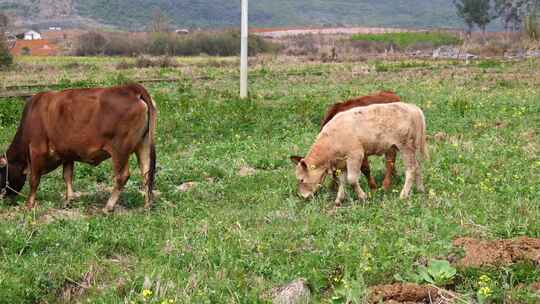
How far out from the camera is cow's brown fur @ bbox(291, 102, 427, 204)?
1046 cm

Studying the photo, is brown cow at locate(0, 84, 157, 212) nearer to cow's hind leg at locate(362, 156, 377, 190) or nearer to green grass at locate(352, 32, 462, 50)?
cow's hind leg at locate(362, 156, 377, 190)

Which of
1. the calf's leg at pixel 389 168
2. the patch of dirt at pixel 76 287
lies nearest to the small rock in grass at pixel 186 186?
the calf's leg at pixel 389 168

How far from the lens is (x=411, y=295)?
21.3 feet

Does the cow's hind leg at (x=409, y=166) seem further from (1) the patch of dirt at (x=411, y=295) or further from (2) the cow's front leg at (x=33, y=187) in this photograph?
(2) the cow's front leg at (x=33, y=187)

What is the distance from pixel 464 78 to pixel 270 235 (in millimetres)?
21779

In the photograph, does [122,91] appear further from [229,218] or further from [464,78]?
[464,78]

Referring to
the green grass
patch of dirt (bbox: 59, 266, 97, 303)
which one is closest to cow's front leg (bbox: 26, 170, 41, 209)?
patch of dirt (bbox: 59, 266, 97, 303)

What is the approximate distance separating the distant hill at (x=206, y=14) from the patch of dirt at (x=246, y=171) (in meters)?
122

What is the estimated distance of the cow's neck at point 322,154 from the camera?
420 inches

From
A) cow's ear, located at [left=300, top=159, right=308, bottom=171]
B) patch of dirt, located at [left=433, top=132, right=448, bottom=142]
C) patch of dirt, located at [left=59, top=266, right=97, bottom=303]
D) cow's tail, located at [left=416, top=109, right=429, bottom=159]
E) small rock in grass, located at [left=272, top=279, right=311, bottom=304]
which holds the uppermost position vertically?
cow's tail, located at [left=416, top=109, right=429, bottom=159]

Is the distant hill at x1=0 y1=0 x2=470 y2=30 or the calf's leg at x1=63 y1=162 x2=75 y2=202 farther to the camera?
the distant hill at x1=0 y1=0 x2=470 y2=30

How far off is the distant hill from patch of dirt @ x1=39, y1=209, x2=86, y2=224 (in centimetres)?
12412

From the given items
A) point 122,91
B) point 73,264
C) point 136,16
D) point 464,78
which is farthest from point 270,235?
point 136,16

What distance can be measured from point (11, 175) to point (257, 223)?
4.45 metres
